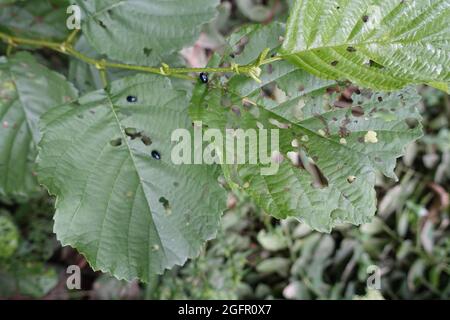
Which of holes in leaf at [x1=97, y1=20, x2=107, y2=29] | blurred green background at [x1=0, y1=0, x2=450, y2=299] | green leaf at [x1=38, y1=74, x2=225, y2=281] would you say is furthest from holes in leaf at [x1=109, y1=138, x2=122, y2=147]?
blurred green background at [x1=0, y1=0, x2=450, y2=299]

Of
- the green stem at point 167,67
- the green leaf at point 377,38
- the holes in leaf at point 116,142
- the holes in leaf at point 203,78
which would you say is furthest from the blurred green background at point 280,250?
the green leaf at point 377,38

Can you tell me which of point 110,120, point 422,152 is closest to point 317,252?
point 422,152

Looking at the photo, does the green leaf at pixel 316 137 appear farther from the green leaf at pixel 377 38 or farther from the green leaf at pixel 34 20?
the green leaf at pixel 34 20

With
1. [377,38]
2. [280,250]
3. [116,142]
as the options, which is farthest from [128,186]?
[280,250]

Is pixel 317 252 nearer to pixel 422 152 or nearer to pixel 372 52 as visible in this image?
pixel 422 152

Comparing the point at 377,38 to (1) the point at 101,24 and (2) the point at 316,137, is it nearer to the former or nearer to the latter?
(2) the point at 316,137

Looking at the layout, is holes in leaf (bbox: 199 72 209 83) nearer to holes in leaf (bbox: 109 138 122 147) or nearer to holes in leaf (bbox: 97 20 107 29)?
holes in leaf (bbox: 109 138 122 147)
